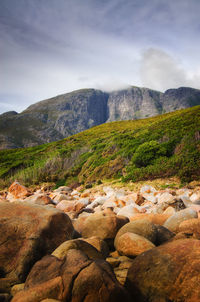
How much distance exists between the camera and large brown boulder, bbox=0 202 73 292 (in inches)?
131

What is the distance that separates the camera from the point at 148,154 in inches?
595

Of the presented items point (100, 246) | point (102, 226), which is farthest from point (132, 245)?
point (102, 226)

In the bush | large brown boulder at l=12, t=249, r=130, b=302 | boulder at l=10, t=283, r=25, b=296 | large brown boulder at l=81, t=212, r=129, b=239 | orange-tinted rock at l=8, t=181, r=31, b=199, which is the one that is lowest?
orange-tinted rock at l=8, t=181, r=31, b=199

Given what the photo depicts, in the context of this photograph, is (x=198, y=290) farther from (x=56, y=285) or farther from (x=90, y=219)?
(x=90, y=219)

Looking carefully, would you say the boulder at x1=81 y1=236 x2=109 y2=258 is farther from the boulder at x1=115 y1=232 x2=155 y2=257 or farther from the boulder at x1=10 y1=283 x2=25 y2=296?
the boulder at x1=10 y1=283 x2=25 y2=296

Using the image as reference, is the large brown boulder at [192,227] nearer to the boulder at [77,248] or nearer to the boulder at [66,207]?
the boulder at [77,248]

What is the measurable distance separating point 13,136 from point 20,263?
151m

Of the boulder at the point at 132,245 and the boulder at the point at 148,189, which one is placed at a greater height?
the boulder at the point at 132,245

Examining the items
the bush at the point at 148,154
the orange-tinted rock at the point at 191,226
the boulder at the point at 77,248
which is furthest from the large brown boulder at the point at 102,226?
the bush at the point at 148,154

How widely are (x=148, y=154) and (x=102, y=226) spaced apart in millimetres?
11033

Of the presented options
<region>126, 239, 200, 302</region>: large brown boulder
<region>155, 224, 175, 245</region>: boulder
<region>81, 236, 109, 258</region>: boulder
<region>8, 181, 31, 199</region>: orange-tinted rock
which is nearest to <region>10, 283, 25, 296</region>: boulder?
<region>81, 236, 109, 258</region>: boulder

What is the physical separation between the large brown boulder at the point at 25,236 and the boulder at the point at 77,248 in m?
0.52

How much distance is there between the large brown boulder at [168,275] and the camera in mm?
2440

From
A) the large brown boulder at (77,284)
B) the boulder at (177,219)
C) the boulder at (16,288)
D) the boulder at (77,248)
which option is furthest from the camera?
the boulder at (177,219)
